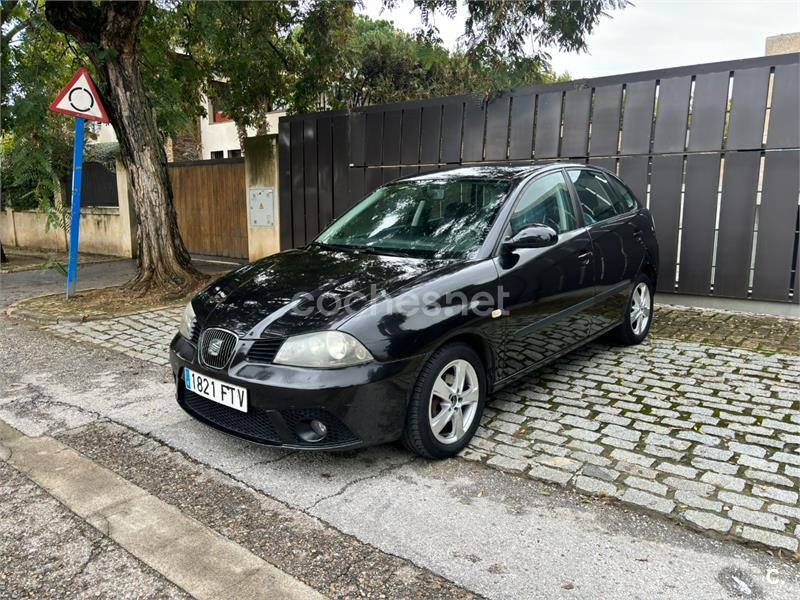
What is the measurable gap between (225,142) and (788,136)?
23.9m

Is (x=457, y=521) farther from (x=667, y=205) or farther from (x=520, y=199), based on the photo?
(x=667, y=205)

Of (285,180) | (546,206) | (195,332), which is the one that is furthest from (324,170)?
(195,332)

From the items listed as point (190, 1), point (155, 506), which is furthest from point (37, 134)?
point (155, 506)

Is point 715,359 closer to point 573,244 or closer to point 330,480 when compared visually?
point 573,244

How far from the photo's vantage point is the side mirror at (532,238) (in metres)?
3.69

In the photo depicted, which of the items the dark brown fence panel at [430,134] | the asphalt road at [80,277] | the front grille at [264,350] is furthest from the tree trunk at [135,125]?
the front grille at [264,350]

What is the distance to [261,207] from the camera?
11.1 metres

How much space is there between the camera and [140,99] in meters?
8.15

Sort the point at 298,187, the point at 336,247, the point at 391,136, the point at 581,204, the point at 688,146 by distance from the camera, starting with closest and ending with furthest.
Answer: the point at 336,247 < the point at 581,204 < the point at 688,146 < the point at 391,136 < the point at 298,187

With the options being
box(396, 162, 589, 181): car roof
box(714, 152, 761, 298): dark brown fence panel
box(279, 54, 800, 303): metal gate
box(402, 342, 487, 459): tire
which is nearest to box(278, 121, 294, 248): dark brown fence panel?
box(279, 54, 800, 303): metal gate

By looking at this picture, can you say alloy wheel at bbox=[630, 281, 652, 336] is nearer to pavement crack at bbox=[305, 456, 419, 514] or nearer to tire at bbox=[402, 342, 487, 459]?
tire at bbox=[402, 342, 487, 459]

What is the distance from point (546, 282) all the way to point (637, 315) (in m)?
1.98

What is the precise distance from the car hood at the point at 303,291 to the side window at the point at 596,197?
5.74ft

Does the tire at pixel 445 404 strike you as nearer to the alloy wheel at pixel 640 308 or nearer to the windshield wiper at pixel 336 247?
the windshield wiper at pixel 336 247
